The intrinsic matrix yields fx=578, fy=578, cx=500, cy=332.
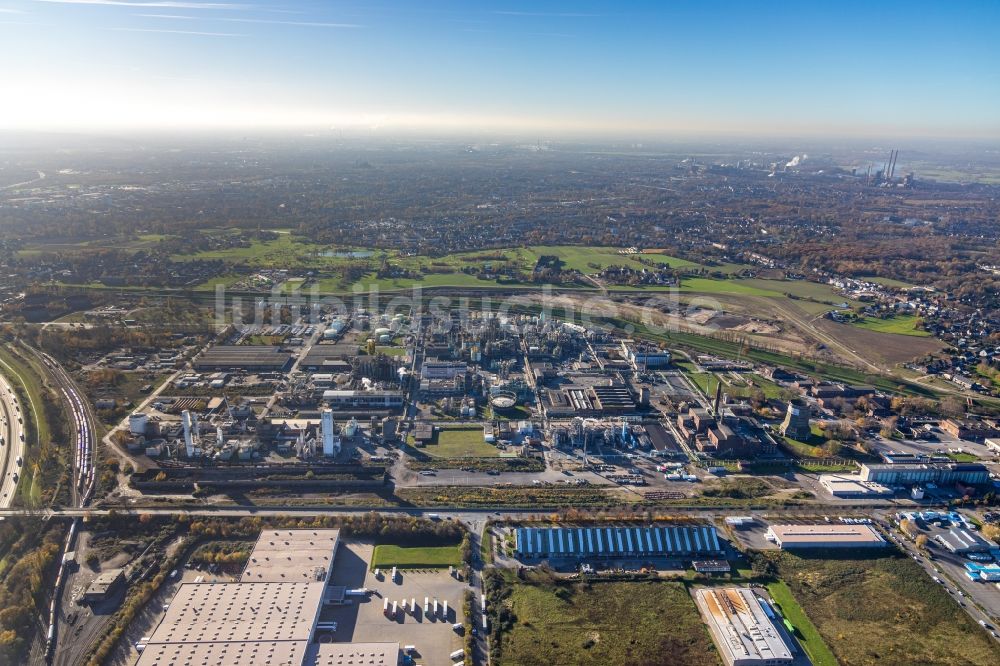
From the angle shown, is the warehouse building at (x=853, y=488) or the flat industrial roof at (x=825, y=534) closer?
the flat industrial roof at (x=825, y=534)

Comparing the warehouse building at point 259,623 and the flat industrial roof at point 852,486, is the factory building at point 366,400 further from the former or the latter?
the flat industrial roof at point 852,486

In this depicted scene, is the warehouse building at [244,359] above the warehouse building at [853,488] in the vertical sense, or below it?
above

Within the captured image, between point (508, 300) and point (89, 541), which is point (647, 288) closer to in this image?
point (508, 300)

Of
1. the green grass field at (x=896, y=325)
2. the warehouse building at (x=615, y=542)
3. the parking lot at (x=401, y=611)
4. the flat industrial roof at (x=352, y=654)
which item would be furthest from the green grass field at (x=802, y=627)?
the green grass field at (x=896, y=325)

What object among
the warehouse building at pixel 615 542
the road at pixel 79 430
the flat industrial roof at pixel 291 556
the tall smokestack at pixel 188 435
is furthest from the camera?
the tall smokestack at pixel 188 435

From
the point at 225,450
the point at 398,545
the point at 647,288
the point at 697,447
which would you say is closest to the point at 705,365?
the point at 697,447

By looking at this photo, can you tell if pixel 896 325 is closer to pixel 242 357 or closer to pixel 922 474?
pixel 922 474

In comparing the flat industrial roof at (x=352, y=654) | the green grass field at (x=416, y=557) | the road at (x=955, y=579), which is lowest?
the green grass field at (x=416, y=557)
